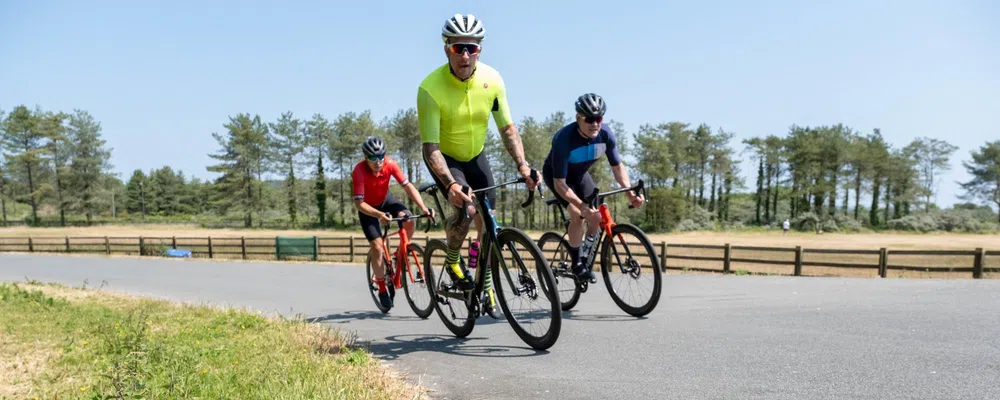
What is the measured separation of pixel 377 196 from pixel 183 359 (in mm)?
3312

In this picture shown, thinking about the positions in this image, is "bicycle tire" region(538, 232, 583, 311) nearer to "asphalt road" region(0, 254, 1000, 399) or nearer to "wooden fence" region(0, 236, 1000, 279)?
"asphalt road" region(0, 254, 1000, 399)

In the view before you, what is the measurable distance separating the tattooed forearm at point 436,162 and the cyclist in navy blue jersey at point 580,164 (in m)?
1.66

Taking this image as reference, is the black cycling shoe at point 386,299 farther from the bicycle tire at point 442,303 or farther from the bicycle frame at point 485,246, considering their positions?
the bicycle frame at point 485,246

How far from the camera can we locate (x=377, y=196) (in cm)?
737

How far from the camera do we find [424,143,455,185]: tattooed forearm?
169 inches

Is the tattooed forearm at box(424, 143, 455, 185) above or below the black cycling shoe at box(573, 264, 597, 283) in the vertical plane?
above

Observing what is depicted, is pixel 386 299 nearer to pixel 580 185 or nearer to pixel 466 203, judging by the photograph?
pixel 580 185

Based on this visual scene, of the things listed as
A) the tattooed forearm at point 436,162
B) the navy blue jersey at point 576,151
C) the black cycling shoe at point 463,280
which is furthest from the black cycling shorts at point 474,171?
the navy blue jersey at point 576,151

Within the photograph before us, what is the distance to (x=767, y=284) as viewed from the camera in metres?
9.60

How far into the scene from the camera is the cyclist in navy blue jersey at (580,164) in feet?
18.8

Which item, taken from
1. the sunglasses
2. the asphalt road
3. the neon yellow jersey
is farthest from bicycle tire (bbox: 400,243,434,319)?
the sunglasses

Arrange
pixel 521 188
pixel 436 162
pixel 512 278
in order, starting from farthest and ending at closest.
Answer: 1. pixel 521 188
2. pixel 512 278
3. pixel 436 162

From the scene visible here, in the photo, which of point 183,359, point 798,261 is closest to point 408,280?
point 183,359

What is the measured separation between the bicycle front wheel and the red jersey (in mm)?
2913
